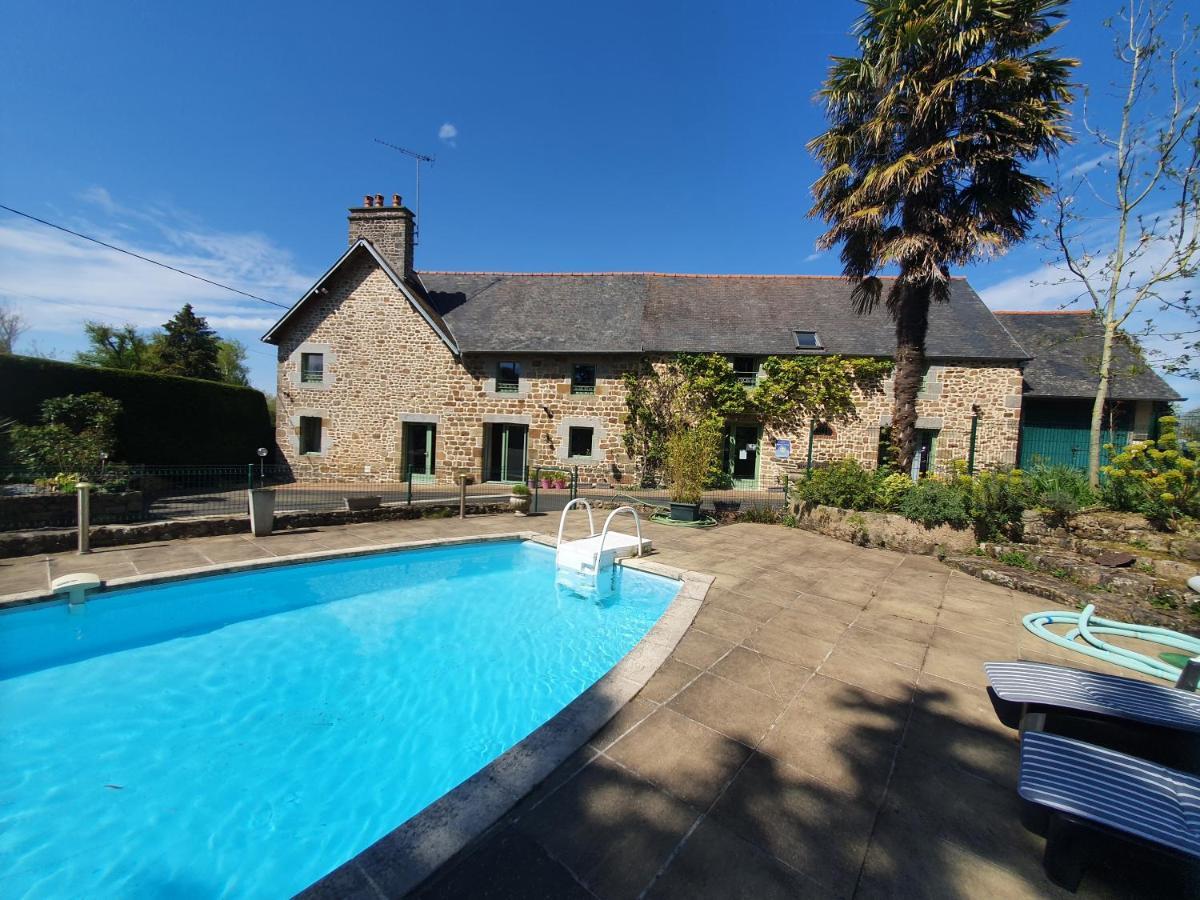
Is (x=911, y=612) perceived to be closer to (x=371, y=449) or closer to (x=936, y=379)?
(x=936, y=379)

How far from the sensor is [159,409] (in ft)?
43.3

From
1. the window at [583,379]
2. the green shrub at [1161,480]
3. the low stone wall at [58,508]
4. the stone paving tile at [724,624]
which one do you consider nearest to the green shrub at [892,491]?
the green shrub at [1161,480]

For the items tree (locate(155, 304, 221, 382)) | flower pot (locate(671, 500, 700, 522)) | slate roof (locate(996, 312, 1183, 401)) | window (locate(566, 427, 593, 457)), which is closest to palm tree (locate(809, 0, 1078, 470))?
flower pot (locate(671, 500, 700, 522))

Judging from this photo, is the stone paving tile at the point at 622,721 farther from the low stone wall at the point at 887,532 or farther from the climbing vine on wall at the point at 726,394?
the climbing vine on wall at the point at 726,394

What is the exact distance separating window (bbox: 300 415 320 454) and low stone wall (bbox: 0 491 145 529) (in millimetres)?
8793

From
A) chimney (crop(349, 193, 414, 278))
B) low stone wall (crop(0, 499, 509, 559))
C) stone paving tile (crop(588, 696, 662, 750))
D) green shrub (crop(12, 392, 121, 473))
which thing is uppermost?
chimney (crop(349, 193, 414, 278))

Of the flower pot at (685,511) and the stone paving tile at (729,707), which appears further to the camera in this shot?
the flower pot at (685,511)

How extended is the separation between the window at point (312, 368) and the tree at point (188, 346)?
44.6 feet

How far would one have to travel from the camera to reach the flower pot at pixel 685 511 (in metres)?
9.67

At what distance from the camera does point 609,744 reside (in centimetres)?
268

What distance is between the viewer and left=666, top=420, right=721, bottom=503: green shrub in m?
9.48

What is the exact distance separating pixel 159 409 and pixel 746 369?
17.4 meters

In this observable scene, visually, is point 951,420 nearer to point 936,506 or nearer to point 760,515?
point 760,515

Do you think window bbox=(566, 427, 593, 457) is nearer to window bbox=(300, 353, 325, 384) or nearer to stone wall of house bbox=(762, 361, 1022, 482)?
stone wall of house bbox=(762, 361, 1022, 482)
